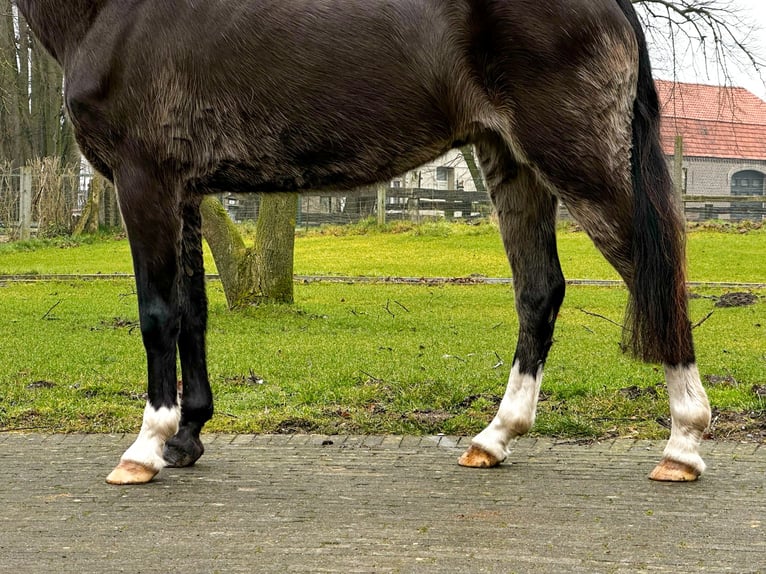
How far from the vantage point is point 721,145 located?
147ft

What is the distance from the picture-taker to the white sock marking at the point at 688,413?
4.31 meters

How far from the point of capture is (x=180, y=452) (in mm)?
4742

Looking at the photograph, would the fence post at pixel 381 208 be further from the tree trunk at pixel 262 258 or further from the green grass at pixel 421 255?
the tree trunk at pixel 262 258

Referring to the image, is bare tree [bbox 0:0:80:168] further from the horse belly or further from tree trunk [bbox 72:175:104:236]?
the horse belly

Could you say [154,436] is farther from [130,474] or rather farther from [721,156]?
[721,156]

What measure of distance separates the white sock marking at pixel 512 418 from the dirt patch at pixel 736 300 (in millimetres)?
9026

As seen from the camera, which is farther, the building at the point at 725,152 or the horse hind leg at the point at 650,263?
the building at the point at 725,152

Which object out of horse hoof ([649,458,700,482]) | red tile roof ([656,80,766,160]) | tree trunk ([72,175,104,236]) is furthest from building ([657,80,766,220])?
horse hoof ([649,458,700,482])

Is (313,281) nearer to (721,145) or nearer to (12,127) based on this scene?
(12,127)

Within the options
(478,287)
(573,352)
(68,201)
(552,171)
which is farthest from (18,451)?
(68,201)

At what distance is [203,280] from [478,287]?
1149 cm

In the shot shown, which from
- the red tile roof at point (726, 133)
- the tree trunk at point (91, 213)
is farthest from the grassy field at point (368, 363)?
the red tile roof at point (726, 133)

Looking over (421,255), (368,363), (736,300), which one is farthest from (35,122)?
(368,363)

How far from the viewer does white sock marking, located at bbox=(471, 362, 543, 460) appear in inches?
186
